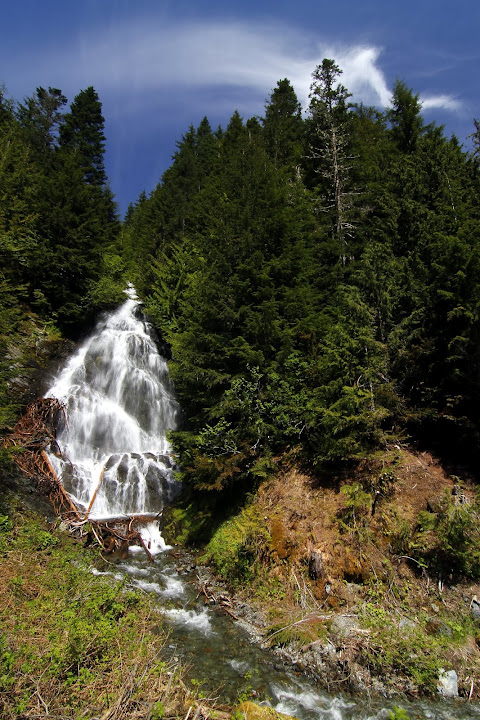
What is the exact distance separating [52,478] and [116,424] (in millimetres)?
4262

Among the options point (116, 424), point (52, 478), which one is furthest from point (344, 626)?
point (116, 424)

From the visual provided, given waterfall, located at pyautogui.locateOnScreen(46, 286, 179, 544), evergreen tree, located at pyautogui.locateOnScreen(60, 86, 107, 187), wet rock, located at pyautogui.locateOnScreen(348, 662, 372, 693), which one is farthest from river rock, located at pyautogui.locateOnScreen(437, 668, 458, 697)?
evergreen tree, located at pyautogui.locateOnScreen(60, 86, 107, 187)

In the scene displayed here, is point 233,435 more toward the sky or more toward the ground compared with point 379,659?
more toward the sky

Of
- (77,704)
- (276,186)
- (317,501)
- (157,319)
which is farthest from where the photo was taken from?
(157,319)

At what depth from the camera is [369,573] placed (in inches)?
319

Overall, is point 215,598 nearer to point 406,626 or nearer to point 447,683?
point 406,626

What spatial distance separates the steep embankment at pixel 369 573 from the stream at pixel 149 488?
1.47 feet

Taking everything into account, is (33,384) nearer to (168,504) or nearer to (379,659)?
(168,504)

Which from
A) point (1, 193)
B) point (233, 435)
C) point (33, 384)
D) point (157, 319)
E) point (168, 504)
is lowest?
point (168, 504)

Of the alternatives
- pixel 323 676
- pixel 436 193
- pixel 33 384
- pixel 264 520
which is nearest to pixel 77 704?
pixel 323 676

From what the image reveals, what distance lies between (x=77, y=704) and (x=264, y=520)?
6.00 meters

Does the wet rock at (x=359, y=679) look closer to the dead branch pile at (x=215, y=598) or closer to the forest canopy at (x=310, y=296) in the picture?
the dead branch pile at (x=215, y=598)

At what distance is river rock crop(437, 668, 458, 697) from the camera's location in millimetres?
6184

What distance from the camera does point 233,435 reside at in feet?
38.9
